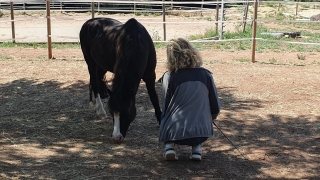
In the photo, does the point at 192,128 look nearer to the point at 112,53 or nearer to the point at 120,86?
the point at 120,86

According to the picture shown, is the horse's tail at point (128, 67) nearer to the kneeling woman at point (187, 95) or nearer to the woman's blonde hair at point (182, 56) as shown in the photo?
the kneeling woman at point (187, 95)

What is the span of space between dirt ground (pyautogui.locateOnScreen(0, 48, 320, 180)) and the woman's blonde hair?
92cm

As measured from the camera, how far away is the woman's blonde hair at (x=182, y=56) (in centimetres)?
396

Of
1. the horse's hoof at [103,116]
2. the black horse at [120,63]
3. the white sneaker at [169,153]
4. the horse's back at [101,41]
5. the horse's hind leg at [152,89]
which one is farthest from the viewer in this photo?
the horse's hoof at [103,116]

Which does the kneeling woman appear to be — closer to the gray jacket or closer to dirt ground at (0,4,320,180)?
the gray jacket

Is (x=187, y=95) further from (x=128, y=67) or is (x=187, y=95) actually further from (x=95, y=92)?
(x=95, y=92)

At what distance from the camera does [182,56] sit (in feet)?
13.0

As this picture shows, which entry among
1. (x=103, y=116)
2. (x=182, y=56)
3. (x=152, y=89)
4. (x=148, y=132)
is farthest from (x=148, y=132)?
(x=182, y=56)

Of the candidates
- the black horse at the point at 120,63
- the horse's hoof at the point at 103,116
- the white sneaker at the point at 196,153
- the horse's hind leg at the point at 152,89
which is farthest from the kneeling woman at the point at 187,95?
the horse's hoof at the point at 103,116

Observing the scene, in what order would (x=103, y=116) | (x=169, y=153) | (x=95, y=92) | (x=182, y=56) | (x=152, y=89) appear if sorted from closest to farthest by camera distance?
(x=182, y=56)
(x=169, y=153)
(x=152, y=89)
(x=103, y=116)
(x=95, y=92)

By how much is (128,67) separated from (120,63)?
119mm

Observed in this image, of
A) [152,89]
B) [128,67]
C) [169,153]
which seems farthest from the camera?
[152,89]

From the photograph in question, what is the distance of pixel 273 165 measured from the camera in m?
4.20

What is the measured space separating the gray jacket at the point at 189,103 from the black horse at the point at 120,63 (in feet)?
1.41
